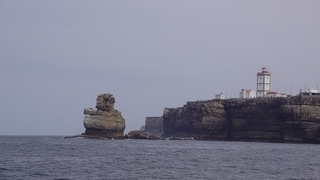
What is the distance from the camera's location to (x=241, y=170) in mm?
54531

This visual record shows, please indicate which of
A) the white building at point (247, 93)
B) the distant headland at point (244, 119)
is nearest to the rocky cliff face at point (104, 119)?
the distant headland at point (244, 119)

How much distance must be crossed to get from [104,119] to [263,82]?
48.0 meters

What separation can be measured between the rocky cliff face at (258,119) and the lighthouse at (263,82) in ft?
57.6

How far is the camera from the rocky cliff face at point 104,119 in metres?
123

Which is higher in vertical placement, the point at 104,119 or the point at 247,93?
the point at 247,93

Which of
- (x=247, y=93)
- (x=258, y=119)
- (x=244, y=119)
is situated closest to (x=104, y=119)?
(x=244, y=119)

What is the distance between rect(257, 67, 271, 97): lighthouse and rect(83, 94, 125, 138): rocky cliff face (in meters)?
43.1

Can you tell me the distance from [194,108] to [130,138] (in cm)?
1797

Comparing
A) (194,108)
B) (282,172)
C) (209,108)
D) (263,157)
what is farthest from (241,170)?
(194,108)

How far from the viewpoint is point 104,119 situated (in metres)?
123

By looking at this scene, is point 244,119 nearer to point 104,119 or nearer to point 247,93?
point 247,93

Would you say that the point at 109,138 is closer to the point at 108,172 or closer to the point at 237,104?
the point at 237,104

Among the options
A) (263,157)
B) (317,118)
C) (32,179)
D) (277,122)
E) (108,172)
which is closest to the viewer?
(32,179)

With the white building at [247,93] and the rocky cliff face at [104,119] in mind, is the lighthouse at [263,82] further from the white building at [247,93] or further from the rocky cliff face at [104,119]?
the rocky cliff face at [104,119]
